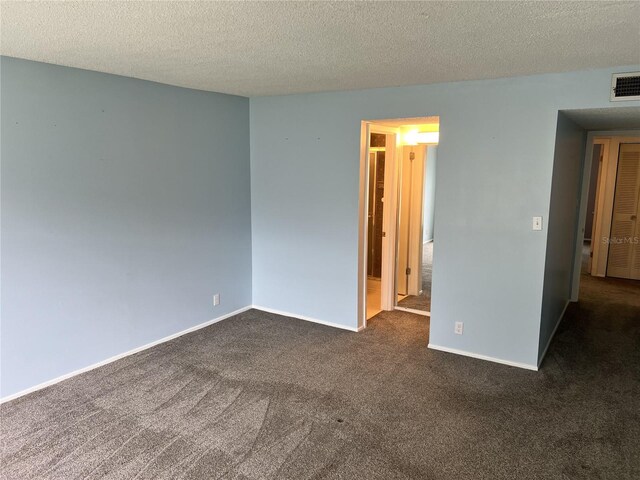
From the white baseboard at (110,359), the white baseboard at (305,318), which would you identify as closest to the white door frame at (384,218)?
the white baseboard at (305,318)

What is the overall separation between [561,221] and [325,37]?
298 centimetres

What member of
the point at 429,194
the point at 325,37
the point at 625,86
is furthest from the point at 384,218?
the point at 429,194

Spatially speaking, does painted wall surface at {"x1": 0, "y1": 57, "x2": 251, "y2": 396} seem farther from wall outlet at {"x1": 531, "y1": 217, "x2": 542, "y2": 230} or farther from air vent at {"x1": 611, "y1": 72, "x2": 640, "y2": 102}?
air vent at {"x1": 611, "y1": 72, "x2": 640, "y2": 102}

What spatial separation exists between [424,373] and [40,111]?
3465mm

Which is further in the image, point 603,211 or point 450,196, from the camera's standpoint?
point 603,211

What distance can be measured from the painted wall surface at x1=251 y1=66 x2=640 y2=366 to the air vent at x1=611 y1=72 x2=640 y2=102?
0.05 m

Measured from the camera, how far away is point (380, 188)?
20.2 feet

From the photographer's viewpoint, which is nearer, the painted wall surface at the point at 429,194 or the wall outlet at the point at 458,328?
the wall outlet at the point at 458,328

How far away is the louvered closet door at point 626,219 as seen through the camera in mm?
6410

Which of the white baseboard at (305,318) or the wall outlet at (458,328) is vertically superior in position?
the wall outlet at (458,328)

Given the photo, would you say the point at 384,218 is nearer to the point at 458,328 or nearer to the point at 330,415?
the point at 458,328

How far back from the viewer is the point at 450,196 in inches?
150

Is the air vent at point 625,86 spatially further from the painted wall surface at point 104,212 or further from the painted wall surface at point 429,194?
the painted wall surface at point 429,194

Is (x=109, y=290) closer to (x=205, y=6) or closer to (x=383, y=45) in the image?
(x=205, y=6)
